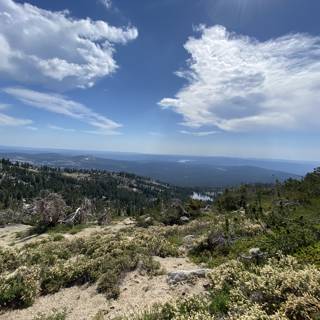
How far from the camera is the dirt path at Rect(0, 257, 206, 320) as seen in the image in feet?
30.0

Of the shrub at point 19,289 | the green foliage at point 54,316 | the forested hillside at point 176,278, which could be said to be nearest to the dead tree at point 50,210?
the forested hillside at point 176,278

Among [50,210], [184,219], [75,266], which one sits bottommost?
[184,219]

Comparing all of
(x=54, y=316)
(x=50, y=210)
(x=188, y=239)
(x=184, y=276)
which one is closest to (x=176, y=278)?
(x=184, y=276)

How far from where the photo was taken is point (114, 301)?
981 cm

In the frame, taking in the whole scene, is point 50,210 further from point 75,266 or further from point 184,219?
point 75,266

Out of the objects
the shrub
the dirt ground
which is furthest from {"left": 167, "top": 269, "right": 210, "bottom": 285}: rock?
the shrub

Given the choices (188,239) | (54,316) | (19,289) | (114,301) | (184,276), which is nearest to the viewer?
(54,316)

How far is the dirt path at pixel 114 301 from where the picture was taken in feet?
30.0

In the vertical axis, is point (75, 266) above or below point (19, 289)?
above

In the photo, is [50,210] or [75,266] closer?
[75,266]

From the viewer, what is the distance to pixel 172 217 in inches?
1080

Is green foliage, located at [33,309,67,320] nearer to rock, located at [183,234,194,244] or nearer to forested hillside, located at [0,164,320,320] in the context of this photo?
forested hillside, located at [0,164,320,320]

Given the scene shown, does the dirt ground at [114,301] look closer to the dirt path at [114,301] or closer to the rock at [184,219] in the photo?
the dirt path at [114,301]

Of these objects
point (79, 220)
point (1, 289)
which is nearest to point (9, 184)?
point (79, 220)
